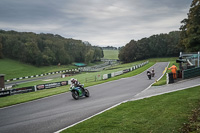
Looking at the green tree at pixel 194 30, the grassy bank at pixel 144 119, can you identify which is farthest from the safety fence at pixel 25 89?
the green tree at pixel 194 30

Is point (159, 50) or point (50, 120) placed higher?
Result: point (159, 50)

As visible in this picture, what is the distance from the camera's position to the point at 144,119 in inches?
304

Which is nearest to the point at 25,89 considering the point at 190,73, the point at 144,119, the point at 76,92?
the point at 76,92

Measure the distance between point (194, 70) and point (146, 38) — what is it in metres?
96.3

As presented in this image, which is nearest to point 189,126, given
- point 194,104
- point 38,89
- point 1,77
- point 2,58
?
point 194,104

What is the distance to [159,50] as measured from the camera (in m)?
103

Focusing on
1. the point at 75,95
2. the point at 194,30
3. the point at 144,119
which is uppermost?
the point at 194,30

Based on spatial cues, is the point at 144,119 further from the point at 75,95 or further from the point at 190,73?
the point at 190,73

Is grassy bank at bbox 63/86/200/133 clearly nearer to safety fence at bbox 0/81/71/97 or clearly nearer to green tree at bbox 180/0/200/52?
safety fence at bbox 0/81/71/97

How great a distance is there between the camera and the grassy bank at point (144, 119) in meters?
6.81

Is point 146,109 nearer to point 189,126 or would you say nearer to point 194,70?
point 189,126

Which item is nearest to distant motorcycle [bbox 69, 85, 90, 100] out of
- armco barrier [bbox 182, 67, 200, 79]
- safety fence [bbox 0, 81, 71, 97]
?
armco barrier [bbox 182, 67, 200, 79]

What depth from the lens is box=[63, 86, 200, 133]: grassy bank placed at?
268 inches

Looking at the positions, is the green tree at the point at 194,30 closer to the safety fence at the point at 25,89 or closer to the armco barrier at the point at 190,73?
the armco barrier at the point at 190,73
